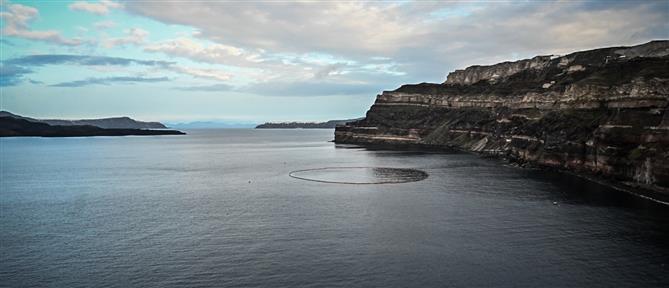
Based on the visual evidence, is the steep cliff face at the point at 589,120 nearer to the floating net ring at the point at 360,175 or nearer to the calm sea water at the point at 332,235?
the calm sea water at the point at 332,235

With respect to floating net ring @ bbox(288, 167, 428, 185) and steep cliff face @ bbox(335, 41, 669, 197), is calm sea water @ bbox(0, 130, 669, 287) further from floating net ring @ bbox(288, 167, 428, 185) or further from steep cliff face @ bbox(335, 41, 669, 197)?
floating net ring @ bbox(288, 167, 428, 185)

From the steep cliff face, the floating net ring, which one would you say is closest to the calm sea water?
the steep cliff face

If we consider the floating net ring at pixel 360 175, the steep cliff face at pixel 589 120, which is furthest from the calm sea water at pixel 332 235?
the floating net ring at pixel 360 175

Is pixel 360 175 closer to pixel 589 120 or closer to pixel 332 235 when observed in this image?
pixel 589 120

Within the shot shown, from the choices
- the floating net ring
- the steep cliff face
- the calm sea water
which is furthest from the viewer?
the floating net ring

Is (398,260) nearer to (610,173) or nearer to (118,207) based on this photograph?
(118,207)

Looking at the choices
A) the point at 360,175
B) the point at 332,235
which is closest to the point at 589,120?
the point at 360,175

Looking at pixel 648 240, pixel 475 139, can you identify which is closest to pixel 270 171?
pixel 648 240
